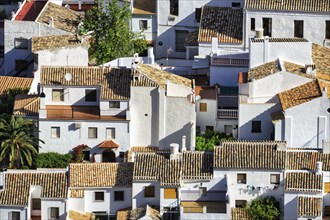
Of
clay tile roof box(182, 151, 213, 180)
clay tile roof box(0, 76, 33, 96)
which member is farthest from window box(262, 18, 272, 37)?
clay tile roof box(182, 151, 213, 180)

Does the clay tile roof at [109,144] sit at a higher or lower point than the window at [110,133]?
lower

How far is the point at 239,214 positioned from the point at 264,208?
64.0 inches

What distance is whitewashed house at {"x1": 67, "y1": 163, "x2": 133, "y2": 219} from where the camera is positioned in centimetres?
11425

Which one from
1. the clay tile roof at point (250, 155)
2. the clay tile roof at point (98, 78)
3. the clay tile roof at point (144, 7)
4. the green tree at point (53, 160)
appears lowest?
the green tree at point (53, 160)

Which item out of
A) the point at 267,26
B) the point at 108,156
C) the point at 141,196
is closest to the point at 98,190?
the point at 141,196

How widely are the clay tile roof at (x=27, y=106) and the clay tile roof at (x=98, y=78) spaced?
167cm

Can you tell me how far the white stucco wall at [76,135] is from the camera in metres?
119

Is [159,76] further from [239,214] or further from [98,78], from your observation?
[239,214]

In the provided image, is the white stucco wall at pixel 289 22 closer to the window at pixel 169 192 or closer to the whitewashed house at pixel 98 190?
the whitewashed house at pixel 98 190

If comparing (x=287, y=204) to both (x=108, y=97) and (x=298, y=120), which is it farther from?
(x=108, y=97)

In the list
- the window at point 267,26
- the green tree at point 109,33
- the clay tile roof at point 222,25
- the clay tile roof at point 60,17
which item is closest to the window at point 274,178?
the clay tile roof at point 222,25

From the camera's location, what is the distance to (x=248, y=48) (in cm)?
13062

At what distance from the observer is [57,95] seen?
120 metres

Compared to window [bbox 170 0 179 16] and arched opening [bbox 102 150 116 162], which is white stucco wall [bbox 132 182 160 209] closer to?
arched opening [bbox 102 150 116 162]
